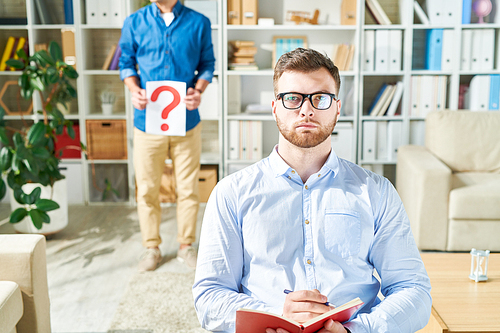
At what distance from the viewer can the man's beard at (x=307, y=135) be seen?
1.21 m

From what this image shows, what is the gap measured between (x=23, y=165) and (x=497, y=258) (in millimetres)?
2566

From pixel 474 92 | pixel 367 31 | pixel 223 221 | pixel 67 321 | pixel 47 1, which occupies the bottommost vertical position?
pixel 67 321

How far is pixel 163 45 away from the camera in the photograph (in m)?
2.64

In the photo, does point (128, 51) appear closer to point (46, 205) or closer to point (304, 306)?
point (46, 205)

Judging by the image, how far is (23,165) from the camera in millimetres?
2900

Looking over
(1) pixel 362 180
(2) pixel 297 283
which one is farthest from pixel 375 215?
(2) pixel 297 283

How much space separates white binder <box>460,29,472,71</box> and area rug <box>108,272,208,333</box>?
2.67 m

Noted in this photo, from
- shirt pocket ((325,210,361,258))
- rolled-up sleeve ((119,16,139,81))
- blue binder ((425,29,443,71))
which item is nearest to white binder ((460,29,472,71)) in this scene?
blue binder ((425,29,443,71))

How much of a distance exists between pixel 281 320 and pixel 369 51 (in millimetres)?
3136

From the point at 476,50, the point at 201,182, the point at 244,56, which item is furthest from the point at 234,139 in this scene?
the point at 476,50

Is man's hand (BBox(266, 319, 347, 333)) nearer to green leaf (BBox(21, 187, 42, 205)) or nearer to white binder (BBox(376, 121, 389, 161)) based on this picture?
green leaf (BBox(21, 187, 42, 205))

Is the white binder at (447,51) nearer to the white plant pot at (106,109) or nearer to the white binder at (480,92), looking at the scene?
the white binder at (480,92)

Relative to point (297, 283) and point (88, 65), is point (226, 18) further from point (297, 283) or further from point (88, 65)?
point (297, 283)

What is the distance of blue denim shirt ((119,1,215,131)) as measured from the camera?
264 cm
